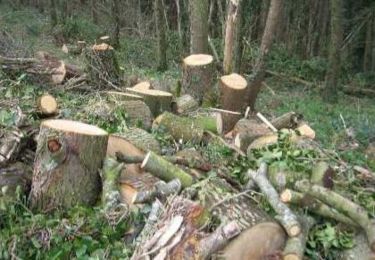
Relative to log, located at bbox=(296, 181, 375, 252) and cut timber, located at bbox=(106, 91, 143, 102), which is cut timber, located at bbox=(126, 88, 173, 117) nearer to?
cut timber, located at bbox=(106, 91, 143, 102)

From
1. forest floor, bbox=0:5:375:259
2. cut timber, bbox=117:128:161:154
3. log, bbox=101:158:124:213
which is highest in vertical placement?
log, bbox=101:158:124:213

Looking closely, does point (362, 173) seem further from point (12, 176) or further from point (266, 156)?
point (12, 176)

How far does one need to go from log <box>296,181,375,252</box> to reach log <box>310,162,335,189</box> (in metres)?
0.39

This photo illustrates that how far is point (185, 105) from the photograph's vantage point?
8.48 m

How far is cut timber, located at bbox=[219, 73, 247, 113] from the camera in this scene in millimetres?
8539

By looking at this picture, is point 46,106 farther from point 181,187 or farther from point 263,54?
point 263,54

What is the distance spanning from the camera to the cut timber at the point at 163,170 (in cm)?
515

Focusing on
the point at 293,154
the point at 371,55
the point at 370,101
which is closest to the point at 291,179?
the point at 293,154

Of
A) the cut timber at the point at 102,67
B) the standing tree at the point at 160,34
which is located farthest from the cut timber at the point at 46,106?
the standing tree at the point at 160,34

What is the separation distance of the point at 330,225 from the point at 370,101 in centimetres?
1301

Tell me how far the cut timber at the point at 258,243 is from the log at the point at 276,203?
9 cm

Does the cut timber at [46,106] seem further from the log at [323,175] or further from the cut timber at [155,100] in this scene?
the log at [323,175]

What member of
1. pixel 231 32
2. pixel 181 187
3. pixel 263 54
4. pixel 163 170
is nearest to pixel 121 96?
pixel 163 170

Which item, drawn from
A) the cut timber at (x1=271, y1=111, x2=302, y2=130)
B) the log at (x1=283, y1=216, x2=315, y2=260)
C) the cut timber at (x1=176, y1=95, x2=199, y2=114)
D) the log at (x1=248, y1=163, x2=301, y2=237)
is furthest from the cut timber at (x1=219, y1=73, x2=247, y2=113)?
the log at (x1=283, y1=216, x2=315, y2=260)
